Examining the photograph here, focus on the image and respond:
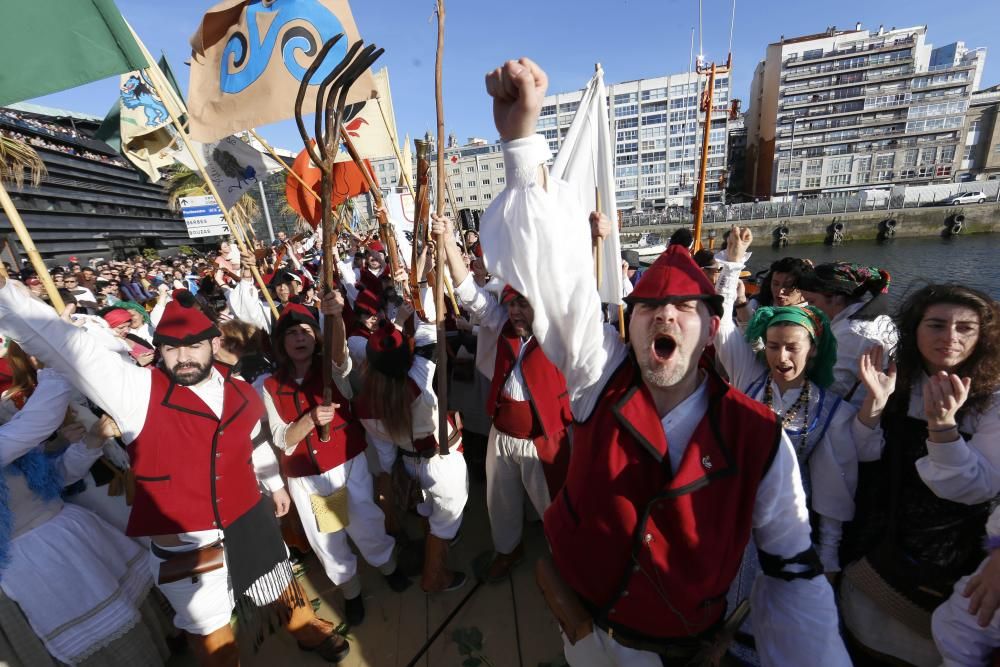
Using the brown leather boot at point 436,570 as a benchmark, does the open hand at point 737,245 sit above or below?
above

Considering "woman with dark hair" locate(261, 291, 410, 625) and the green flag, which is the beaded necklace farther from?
the green flag

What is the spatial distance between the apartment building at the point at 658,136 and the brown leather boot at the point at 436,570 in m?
63.7

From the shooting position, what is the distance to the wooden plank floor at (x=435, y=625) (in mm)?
2445

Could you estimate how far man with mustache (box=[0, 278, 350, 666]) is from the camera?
1847 millimetres

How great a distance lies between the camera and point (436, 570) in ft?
9.33

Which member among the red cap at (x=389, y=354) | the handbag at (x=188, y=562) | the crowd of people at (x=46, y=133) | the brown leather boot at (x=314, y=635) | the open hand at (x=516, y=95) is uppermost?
the crowd of people at (x=46, y=133)

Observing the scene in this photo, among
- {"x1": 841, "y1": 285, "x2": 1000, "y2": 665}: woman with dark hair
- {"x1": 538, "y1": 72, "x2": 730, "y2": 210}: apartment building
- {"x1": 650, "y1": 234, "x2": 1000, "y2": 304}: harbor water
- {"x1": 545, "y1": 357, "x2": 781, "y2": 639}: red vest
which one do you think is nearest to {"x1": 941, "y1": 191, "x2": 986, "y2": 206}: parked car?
{"x1": 650, "y1": 234, "x2": 1000, "y2": 304}: harbor water

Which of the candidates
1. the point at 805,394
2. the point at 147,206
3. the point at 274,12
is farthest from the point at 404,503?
the point at 147,206

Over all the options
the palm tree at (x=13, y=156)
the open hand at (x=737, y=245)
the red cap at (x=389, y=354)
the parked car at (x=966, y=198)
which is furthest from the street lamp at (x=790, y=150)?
the palm tree at (x=13, y=156)

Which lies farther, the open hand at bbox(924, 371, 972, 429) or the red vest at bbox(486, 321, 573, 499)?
the red vest at bbox(486, 321, 573, 499)

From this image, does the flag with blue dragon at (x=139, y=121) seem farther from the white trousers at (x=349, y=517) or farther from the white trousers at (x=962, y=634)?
the white trousers at (x=962, y=634)

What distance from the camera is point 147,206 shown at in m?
24.2

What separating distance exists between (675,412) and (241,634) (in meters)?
2.86

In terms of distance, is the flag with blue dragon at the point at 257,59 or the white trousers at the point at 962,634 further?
the flag with blue dragon at the point at 257,59
